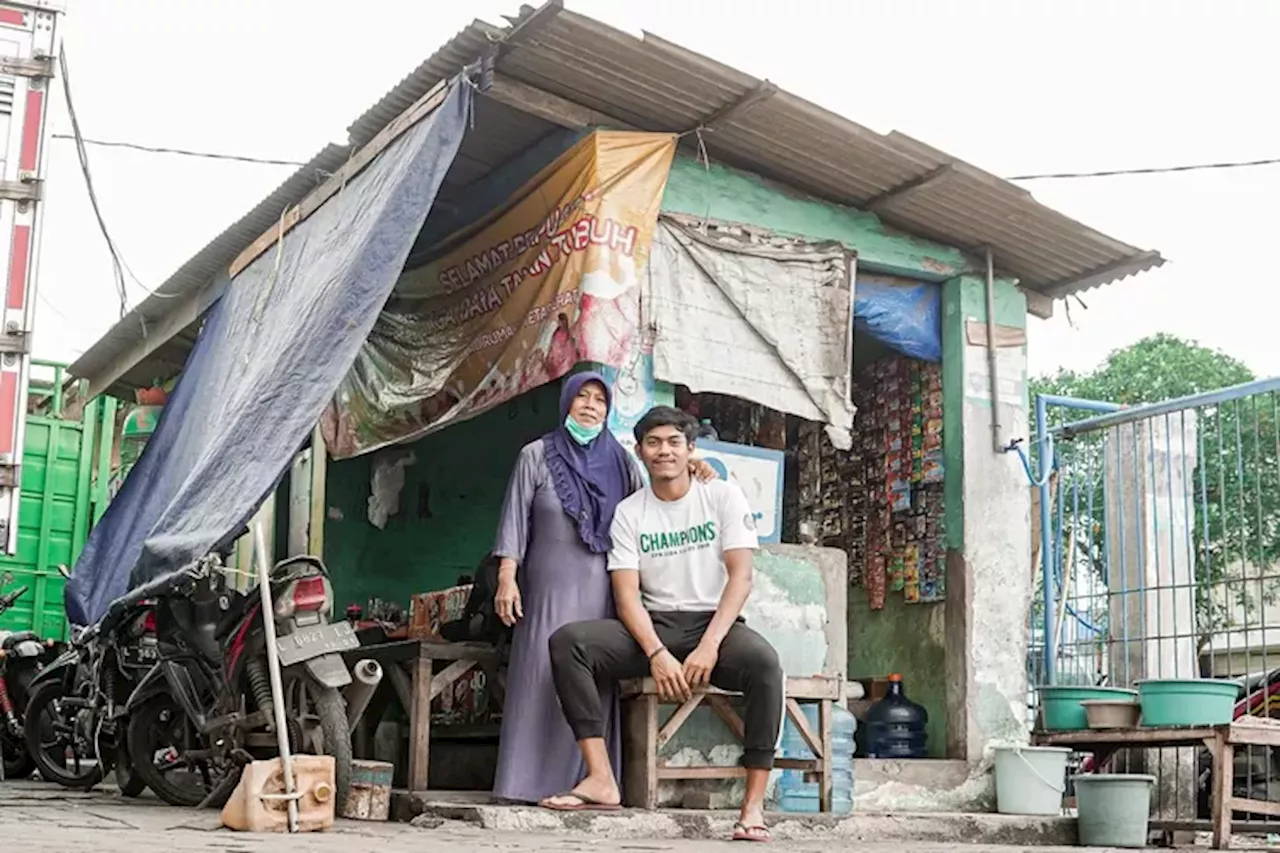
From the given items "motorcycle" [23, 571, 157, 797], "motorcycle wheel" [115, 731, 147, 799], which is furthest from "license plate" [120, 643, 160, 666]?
"motorcycle wheel" [115, 731, 147, 799]

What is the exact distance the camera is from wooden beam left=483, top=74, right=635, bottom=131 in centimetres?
659

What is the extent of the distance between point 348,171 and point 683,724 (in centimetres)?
293

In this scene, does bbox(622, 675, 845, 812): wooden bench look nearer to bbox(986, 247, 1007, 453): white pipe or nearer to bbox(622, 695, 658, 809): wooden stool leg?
bbox(622, 695, 658, 809): wooden stool leg

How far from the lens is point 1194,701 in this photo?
6633 millimetres

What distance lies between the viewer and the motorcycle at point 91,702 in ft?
22.4

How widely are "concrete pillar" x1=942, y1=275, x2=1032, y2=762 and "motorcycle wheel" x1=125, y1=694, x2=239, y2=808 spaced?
3687 millimetres

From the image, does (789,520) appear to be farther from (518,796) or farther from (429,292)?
(518,796)

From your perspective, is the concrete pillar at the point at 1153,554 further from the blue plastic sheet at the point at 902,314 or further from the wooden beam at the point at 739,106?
the wooden beam at the point at 739,106

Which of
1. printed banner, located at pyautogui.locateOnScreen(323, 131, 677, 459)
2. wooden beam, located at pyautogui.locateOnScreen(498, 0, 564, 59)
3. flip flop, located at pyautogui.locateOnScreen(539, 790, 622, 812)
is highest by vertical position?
wooden beam, located at pyautogui.locateOnScreen(498, 0, 564, 59)

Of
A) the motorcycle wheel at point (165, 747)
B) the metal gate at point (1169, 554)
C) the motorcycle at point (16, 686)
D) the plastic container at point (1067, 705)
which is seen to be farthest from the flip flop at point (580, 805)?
the motorcycle at point (16, 686)

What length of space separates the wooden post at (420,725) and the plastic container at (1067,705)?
312 centimetres

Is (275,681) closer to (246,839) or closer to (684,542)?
(246,839)

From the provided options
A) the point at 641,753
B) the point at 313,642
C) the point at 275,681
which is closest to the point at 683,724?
the point at 641,753

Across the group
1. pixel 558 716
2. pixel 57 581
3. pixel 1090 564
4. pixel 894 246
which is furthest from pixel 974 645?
pixel 57 581
